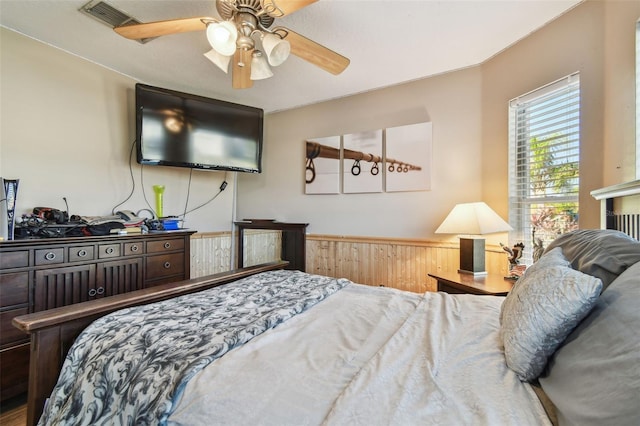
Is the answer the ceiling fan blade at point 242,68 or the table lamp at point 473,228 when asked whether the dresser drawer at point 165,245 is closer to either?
the ceiling fan blade at point 242,68

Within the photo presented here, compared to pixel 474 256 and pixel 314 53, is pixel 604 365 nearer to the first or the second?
pixel 474 256

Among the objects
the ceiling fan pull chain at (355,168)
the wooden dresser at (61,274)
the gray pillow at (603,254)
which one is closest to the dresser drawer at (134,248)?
the wooden dresser at (61,274)

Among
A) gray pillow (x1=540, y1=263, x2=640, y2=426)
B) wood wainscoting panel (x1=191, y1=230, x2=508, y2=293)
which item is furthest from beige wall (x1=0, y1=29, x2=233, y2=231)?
gray pillow (x1=540, y1=263, x2=640, y2=426)

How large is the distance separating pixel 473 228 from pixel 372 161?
129cm

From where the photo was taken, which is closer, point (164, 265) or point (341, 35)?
point (341, 35)

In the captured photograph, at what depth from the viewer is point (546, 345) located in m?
0.79

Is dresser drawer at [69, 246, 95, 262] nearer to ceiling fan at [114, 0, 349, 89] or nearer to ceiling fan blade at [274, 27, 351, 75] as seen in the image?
ceiling fan at [114, 0, 349, 89]

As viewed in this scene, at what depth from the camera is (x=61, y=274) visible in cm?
197

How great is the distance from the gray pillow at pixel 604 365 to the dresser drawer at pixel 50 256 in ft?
8.69

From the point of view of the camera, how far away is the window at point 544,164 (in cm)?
190

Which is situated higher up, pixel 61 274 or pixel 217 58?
pixel 217 58

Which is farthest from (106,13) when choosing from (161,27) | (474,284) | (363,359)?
(474,284)

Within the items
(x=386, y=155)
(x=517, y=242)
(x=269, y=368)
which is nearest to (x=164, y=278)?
(x=269, y=368)

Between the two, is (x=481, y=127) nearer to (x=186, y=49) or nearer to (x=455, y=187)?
(x=455, y=187)
